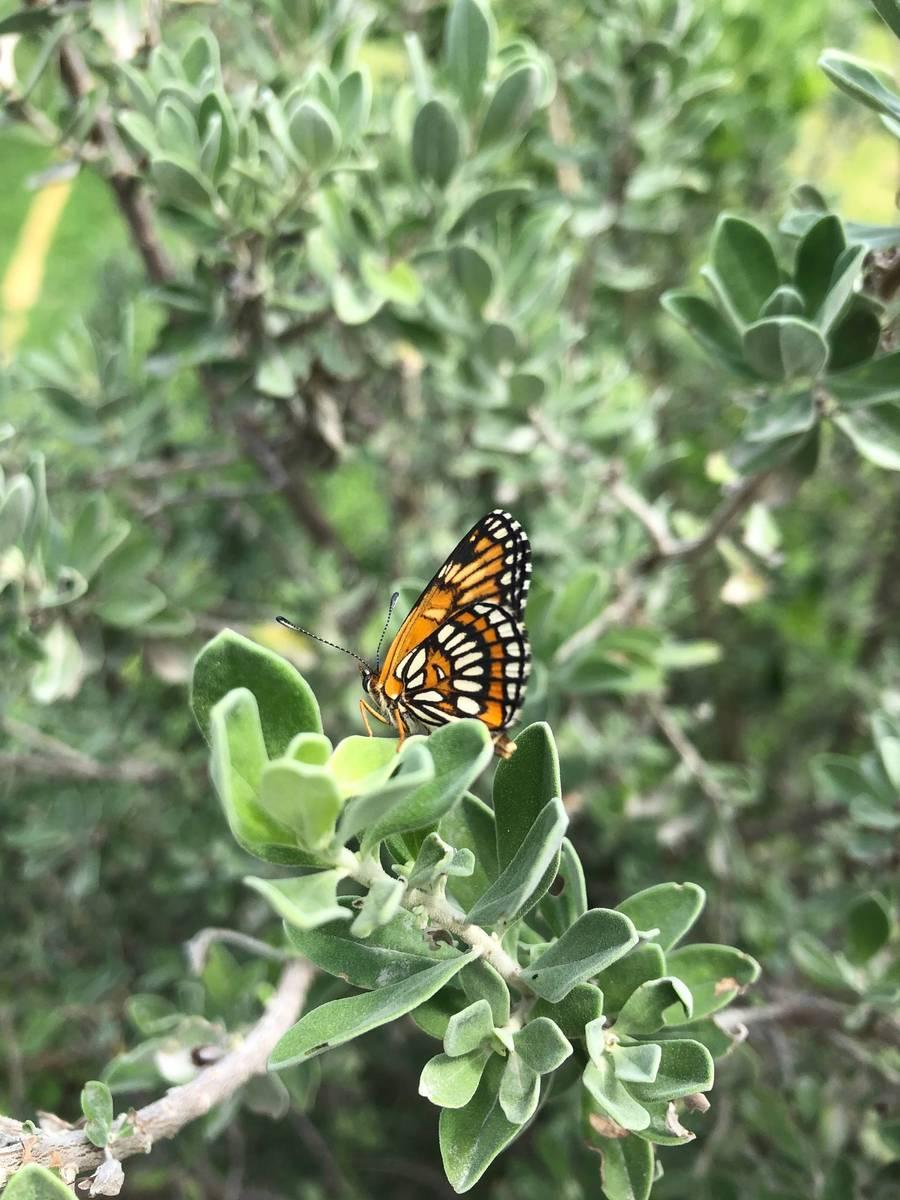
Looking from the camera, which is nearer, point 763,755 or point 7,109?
point 7,109

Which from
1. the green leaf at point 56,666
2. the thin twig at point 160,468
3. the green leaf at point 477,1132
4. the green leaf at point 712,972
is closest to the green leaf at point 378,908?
the green leaf at point 477,1132

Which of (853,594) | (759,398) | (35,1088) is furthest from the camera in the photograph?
(853,594)

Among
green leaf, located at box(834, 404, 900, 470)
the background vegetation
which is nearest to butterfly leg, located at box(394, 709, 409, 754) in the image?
the background vegetation

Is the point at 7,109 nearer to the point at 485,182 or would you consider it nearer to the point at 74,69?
the point at 74,69

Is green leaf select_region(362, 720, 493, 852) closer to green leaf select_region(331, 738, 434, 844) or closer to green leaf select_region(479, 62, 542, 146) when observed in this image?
green leaf select_region(331, 738, 434, 844)

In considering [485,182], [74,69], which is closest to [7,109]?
[74,69]

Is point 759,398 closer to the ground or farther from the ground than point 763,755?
farther from the ground

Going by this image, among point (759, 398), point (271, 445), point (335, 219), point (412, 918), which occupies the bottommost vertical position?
point (271, 445)

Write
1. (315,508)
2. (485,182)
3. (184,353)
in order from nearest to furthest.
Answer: (184,353) < (485,182) < (315,508)
